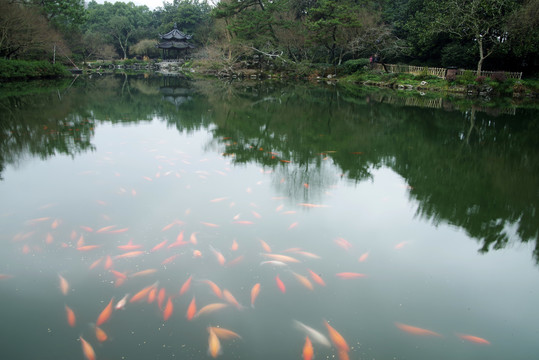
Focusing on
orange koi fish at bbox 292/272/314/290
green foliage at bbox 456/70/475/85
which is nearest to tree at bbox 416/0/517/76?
green foliage at bbox 456/70/475/85

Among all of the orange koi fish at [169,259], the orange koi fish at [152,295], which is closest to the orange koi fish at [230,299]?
the orange koi fish at [152,295]

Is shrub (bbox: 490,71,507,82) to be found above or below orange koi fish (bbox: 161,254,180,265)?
above

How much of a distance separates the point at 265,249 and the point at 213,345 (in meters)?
1.33

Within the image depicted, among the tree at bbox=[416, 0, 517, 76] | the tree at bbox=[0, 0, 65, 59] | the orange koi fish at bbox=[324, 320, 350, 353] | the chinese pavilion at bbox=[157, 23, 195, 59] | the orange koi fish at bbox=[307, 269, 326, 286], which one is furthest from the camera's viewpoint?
the chinese pavilion at bbox=[157, 23, 195, 59]

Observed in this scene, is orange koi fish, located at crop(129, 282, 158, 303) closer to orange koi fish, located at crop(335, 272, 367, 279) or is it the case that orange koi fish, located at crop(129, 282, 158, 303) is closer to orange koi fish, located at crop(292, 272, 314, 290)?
orange koi fish, located at crop(292, 272, 314, 290)

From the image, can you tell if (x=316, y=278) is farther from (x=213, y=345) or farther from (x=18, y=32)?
(x=18, y=32)

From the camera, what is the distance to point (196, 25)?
168 ft

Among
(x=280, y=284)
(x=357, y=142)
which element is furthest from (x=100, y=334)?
(x=357, y=142)

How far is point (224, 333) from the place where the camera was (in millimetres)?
2504

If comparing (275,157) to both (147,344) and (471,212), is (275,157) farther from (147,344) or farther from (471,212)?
(147,344)

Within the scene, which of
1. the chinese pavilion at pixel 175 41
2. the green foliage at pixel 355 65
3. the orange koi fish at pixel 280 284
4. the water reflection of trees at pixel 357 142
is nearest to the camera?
the orange koi fish at pixel 280 284

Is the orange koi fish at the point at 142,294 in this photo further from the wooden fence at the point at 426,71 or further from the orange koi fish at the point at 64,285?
the wooden fence at the point at 426,71

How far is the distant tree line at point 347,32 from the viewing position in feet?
66.8

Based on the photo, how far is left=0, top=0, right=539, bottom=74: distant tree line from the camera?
20.4 meters
